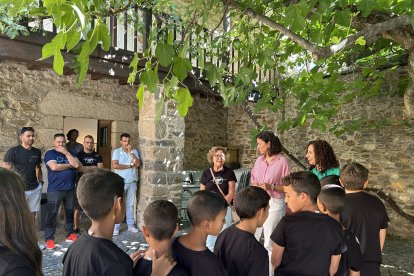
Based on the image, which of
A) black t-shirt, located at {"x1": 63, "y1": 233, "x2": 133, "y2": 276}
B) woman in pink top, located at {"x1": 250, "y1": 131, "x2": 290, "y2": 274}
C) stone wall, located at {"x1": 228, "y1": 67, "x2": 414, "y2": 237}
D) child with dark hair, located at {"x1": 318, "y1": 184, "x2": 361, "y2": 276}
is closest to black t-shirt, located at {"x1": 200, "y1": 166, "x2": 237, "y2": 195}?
woman in pink top, located at {"x1": 250, "y1": 131, "x2": 290, "y2": 274}

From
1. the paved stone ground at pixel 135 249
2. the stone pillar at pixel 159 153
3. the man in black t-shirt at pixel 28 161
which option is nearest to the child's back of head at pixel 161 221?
the paved stone ground at pixel 135 249

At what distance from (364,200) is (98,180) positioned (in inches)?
78.5

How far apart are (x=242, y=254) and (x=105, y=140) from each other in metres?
6.64

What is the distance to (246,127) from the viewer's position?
975 cm

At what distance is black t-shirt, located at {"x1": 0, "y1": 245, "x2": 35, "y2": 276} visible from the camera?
40.6 inches

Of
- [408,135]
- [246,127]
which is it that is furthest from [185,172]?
[408,135]

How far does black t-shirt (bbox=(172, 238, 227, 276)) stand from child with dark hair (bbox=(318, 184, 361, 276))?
0.96m

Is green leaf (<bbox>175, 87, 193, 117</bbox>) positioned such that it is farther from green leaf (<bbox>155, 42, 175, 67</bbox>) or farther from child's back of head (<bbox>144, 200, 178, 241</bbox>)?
child's back of head (<bbox>144, 200, 178, 241</bbox>)

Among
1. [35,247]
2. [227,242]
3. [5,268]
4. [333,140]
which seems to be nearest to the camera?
[5,268]

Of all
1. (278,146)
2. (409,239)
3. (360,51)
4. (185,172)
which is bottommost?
(409,239)

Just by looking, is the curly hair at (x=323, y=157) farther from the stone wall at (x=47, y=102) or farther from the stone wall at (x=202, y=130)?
the stone wall at (x=202, y=130)

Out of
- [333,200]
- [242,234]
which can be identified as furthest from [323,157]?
[242,234]

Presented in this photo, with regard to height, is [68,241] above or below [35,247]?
below

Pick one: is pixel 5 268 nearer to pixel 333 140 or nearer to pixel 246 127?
pixel 333 140
